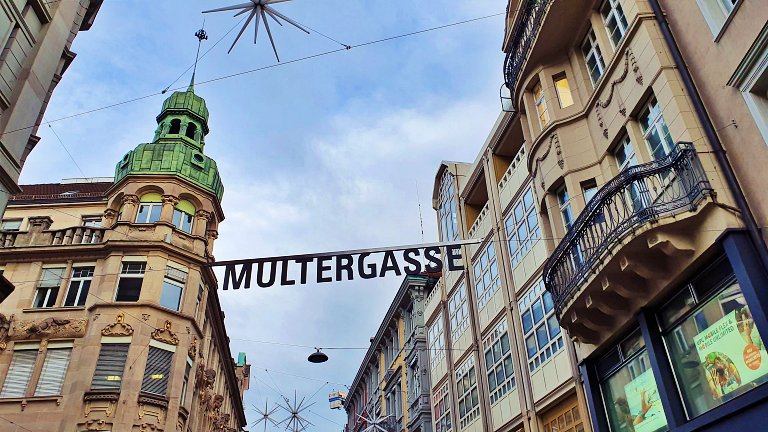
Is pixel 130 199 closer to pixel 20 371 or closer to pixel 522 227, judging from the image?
pixel 20 371

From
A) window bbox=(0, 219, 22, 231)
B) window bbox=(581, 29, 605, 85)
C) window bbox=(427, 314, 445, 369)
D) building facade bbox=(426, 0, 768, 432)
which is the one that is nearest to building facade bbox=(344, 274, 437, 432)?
window bbox=(427, 314, 445, 369)

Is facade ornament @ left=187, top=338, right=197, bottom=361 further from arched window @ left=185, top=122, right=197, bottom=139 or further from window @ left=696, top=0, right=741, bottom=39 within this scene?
window @ left=696, top=0, right=741, bottom=39

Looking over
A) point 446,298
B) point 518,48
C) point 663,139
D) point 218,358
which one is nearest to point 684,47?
point 663,139

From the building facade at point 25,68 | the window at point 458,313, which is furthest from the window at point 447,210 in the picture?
the building facade at point 25,68

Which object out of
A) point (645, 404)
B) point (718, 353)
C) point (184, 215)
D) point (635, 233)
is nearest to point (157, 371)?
point (184, 215)

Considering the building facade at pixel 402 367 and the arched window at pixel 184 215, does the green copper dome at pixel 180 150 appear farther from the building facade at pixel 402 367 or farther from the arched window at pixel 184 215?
the building facade at pixel 402 367

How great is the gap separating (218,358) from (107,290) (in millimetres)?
13001

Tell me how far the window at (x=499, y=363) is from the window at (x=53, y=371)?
16505 millimetres

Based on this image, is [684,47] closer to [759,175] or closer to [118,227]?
[759,175]

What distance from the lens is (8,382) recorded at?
905 inches

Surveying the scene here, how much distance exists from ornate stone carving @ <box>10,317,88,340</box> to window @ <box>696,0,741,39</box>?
23651 mm

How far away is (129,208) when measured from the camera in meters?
27.1

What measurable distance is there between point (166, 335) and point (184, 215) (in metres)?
6.41

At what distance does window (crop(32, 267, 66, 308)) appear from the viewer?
2517 centimetres
